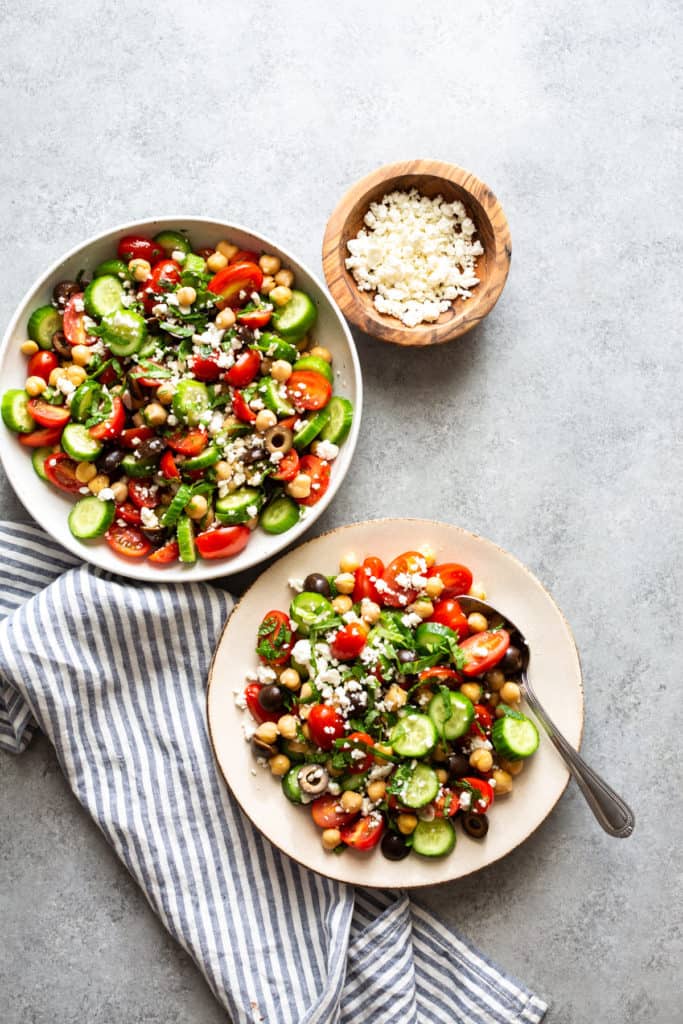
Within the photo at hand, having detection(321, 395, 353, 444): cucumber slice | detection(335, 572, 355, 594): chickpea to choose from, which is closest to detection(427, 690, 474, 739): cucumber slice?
detection(335, 572, 355, 594): chickpea

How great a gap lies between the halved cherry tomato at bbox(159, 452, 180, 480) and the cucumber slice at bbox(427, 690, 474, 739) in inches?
41.7

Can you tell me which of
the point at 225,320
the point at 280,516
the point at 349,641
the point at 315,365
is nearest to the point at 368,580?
the point at 349,641

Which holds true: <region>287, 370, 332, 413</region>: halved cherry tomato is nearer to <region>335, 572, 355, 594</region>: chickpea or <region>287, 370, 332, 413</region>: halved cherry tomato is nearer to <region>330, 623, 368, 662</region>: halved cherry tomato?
<region>335, 572, 355, 594</region>: chickpea

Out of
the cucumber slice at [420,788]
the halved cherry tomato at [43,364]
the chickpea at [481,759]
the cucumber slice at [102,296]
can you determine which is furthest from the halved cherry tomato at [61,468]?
the chickpea at [481,759]

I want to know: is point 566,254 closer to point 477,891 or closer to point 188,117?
point 188,117

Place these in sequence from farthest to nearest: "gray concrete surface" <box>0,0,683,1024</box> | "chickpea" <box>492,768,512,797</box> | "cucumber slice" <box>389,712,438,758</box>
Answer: "gray concrete surface" <box>0,0,683,1024</box> < "chickpea" <box>492,768,512,797</box> < "cucumber slice" <box>389,712,438,758</box>

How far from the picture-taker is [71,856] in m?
3.25

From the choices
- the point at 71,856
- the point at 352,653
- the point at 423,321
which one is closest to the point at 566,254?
the point at 423,321

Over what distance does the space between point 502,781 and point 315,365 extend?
1436mm

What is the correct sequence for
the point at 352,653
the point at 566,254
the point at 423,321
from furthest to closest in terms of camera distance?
the point at 566,254, the point at 423,321, the point at 352,653

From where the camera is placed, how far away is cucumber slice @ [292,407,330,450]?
9.91ft

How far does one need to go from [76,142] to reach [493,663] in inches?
88.9

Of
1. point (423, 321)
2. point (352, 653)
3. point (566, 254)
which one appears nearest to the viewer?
point (352, 653)

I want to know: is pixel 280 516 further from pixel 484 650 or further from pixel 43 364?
pixel 43 364
